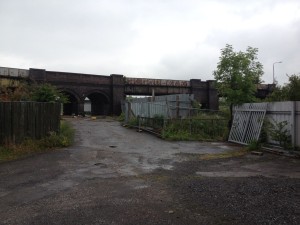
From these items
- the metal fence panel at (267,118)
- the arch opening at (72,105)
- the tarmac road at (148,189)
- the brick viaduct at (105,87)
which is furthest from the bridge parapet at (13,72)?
the metal fence panel at (267,118)

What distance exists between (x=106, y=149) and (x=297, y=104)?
8.02 metres

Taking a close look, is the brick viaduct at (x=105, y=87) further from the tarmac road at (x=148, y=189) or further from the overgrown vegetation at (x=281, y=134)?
A: the tarmac road at (x=148, y=189)

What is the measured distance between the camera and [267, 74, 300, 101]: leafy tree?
13.9 metres

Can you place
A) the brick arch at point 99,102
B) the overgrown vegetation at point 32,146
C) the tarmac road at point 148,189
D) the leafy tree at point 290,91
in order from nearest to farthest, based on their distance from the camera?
the tarmac road at point 148,189 < the overgrown vegetation at point 32,146 < the leafy tree at point 290,91 < the brick arch at point 99,102

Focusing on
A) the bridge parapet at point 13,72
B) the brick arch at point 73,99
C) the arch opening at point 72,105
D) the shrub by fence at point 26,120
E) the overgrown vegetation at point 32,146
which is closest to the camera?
the overgrown vegetation at point 32,146

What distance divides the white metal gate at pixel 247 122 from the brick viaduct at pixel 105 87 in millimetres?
18163

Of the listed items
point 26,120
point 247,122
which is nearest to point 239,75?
point 247,122

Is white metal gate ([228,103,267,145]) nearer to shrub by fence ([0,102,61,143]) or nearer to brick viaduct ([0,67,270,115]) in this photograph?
shrub by fence ([0,102,61,143])

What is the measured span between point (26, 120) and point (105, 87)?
2732cm

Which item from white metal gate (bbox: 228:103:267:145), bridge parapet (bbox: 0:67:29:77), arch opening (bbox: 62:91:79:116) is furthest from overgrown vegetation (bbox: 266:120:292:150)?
arch opening (bbox: 62:91:79:116)

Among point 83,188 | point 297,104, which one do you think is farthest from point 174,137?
point 83,188

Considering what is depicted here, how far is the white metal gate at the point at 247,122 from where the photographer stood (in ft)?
47.3

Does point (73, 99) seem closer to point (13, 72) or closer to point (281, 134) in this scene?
point (13, 72)

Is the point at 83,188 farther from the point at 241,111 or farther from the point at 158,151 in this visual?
the point at 241,111
